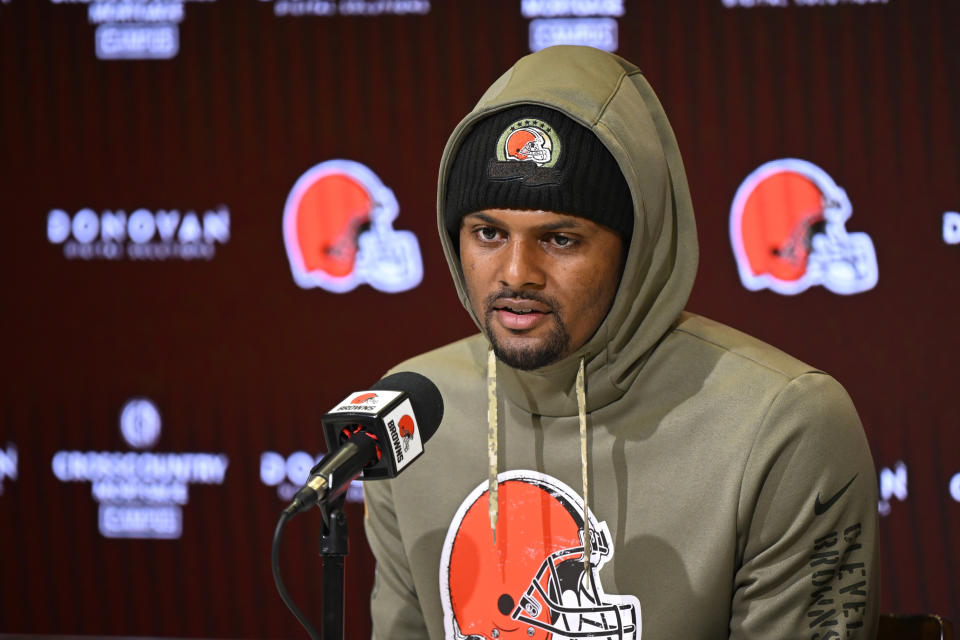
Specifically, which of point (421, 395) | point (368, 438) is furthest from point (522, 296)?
point (368, 438)

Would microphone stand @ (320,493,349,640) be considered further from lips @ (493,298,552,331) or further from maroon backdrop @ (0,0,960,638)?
maroon backdrop @ (0,0,960,638)

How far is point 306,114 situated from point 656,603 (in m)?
1.57

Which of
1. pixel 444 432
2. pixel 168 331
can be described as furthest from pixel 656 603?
pixel 168 331

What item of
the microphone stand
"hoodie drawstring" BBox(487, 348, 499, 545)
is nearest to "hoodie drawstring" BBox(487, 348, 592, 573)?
"hoodie drawstring" BBox(487, 348, 499, 545)

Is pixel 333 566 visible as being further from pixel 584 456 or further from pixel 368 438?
pixel 584 456

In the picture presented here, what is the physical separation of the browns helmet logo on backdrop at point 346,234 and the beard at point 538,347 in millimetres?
1151

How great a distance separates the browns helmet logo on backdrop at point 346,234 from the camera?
2.46m

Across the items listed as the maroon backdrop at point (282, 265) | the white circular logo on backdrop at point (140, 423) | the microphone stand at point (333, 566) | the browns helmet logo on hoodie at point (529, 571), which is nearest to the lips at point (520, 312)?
the browns helmet logo on hoodie at point (529, 571)

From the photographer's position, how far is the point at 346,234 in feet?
8.08

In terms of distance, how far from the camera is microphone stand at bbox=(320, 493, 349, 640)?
89 centimetres

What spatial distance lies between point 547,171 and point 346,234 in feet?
4.07

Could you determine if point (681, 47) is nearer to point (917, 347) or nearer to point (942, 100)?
point (942, 100)

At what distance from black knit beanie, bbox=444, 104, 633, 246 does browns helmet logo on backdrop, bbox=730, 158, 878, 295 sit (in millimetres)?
1057

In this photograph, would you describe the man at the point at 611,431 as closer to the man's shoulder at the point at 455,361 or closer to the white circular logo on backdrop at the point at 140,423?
the man's shoulder at the point at 455,361
